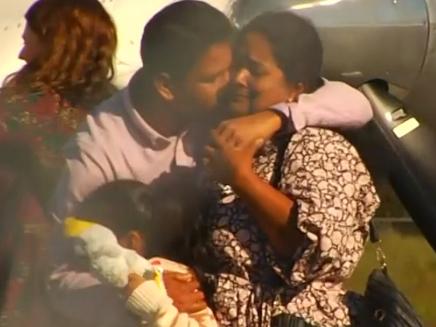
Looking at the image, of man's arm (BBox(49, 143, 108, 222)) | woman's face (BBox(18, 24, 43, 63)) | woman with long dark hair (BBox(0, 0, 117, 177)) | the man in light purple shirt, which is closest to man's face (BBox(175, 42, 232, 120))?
the man in light purple shirt

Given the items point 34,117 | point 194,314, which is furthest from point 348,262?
point 34,117

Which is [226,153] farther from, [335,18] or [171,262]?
[335,18]

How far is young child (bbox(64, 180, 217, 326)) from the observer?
3270 mm

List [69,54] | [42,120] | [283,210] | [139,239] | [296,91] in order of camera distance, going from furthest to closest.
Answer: [69,54] → [42,120] → [296,91] → [139,239] → [283,210]

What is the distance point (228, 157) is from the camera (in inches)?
129

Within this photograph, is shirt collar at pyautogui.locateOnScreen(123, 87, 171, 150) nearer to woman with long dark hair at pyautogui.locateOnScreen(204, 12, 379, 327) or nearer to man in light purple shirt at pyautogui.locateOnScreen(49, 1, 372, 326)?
man in light purple shirt at pyautogui.locateOnScreen(49, 1, 372, 326)

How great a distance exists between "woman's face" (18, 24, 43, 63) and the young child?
2.21ft

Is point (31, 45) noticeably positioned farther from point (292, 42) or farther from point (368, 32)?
point (368, 32)

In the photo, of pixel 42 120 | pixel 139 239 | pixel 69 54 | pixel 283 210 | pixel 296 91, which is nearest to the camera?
pixel 283 210

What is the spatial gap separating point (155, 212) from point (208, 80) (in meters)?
0.32

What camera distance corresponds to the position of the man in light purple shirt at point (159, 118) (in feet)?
11.1

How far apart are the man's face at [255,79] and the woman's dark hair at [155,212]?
0.73 ft

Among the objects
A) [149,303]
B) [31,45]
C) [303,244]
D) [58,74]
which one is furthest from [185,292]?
[31,45]

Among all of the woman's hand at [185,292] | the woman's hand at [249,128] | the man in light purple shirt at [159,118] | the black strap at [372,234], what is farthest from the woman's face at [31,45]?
the black strap at [372,234]
